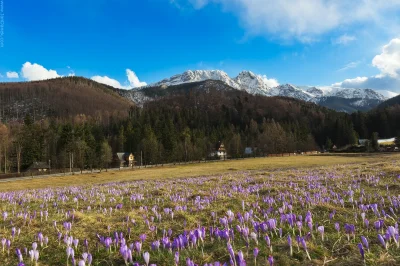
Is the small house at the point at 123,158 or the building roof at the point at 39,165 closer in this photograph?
the building roof at the point at 39,165

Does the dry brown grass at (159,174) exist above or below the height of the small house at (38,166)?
below

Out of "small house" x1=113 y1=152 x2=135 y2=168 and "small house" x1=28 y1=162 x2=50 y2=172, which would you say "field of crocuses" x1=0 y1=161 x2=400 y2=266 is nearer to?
"small house" x1=28 y1=162 x2=50 y2=172

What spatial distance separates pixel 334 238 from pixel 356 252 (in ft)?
2.13

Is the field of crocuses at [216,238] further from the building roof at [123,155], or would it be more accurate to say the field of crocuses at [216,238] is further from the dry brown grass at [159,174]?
the building roof at [123,155]

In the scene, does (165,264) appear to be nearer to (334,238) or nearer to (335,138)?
(334,238)

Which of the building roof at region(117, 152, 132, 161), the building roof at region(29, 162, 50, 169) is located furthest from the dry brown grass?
the building roof at region(117, 152, 132, 161)

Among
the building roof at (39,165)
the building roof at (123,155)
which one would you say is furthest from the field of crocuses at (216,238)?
→ the building roof at (123,155)

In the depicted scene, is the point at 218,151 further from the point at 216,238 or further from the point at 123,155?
the point at 216,238

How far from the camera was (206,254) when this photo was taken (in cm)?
384

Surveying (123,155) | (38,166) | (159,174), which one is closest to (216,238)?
(159,174)

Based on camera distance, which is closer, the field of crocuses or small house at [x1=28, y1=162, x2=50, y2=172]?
the field of crocuses

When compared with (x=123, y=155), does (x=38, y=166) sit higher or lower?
lower

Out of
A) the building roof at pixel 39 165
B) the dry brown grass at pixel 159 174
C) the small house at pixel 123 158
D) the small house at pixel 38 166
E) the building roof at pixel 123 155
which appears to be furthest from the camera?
the building roof at pixel 123 155

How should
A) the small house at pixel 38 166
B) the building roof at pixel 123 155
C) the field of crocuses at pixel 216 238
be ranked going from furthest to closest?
the building roof at pixel 123 155 < the small house at pixel 38 166 < the field of crocuses at pixel 216 238
